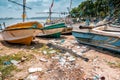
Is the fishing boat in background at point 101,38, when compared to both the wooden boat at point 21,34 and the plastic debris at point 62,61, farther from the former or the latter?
the wooden boat at point 21,34

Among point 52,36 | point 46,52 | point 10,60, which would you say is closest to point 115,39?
point 46,52

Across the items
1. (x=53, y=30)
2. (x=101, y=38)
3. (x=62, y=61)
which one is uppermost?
(x=53, y=30)

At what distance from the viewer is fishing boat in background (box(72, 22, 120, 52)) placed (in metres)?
7.12

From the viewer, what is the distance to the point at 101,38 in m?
7.71

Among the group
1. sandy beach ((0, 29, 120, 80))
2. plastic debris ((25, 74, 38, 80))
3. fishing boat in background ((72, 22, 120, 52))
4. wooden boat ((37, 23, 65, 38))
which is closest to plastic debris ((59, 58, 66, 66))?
sandy beach ((0, 29, 120, 80))

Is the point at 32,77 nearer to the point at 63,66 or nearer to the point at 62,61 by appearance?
the point at 63,66

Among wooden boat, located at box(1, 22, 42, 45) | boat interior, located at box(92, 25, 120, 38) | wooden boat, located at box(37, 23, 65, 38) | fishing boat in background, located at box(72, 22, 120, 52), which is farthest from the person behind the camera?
wooden boat, located at box(37, 23, 65, 38)

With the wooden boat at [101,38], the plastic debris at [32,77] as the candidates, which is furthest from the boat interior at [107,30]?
the plastic debris at [32,77]

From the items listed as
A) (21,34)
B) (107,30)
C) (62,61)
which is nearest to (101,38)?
(107,30)

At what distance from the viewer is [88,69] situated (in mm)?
5691

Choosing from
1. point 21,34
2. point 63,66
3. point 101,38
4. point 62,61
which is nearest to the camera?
point 63,66

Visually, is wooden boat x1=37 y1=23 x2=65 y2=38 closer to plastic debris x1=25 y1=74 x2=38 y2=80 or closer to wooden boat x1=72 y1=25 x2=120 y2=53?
wooden boat x1=72 y1=25 x2=120 y2=53

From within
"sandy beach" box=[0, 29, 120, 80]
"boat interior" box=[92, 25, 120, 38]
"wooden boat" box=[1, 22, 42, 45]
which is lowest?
"sandy beach" box=[0, 29, 120, 80]

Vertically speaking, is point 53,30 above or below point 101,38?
above
